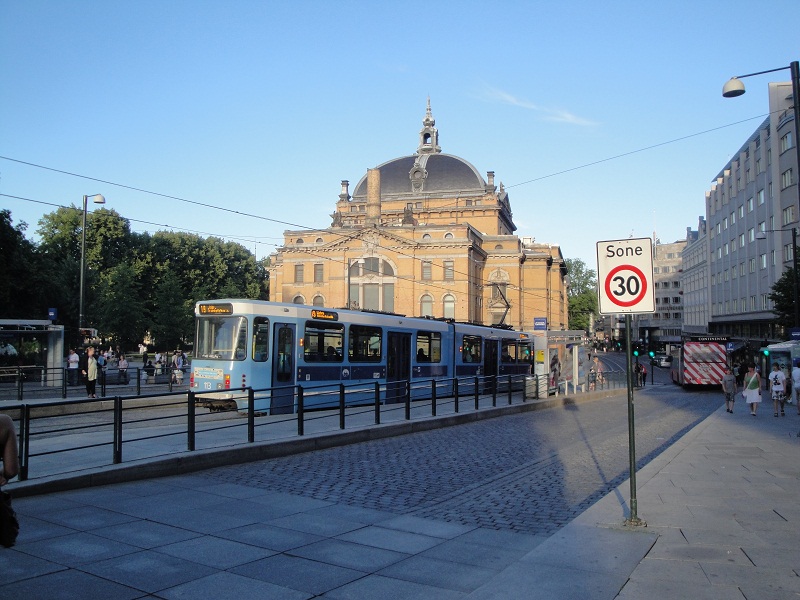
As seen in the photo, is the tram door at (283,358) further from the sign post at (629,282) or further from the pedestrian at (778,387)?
the pedestrian at (778,387)

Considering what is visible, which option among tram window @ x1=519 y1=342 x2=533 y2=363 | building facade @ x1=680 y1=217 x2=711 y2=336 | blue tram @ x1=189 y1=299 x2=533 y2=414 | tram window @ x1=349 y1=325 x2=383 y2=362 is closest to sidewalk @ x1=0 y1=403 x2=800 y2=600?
blue tram @ x1=189 y1=299 x2=533 y2=414

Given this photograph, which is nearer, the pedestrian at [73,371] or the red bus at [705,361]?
the pedestrian at [73,371]

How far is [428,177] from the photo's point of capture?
303ft

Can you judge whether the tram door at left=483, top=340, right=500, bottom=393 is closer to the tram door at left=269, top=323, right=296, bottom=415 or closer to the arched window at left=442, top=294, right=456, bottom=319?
the tram door at left=269, top=323, right=296, bottom=415

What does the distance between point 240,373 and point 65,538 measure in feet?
39.2

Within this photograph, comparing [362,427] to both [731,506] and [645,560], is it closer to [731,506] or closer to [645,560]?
[731,506]

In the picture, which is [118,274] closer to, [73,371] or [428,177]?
[73,371]

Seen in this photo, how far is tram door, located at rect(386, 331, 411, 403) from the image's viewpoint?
23.2 m

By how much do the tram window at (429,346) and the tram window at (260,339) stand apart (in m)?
7.97

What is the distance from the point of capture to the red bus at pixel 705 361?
39.5 metres

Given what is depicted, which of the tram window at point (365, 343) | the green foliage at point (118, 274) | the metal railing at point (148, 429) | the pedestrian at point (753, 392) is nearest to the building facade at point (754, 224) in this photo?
the pedestrian at point (753, 392)

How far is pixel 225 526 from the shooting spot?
273 inches

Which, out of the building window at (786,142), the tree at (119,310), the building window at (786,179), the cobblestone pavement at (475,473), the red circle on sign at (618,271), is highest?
the building window at (786,142)

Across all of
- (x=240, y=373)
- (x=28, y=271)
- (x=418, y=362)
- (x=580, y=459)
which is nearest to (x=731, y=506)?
(x=580, y=459)
